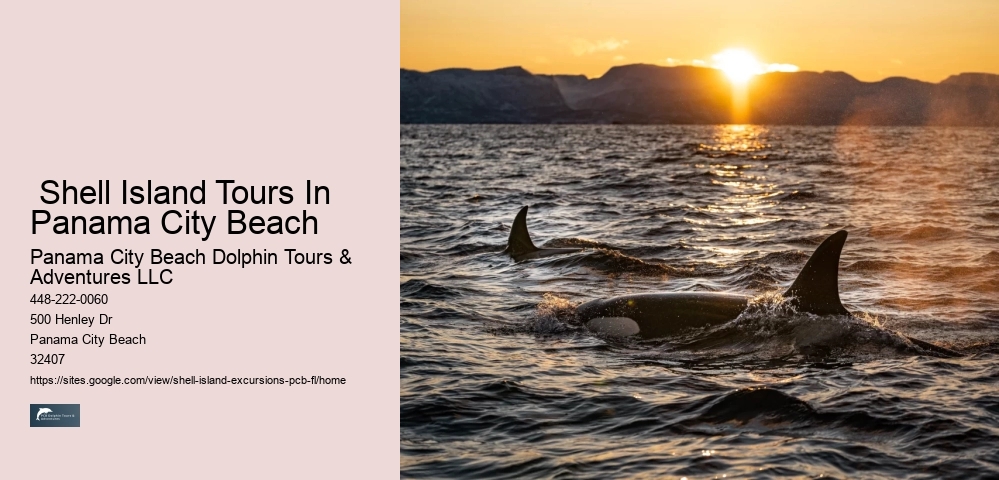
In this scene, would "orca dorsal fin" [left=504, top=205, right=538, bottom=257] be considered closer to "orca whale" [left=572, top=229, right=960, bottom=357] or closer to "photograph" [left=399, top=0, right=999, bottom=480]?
"photograph" [left=399, top=0, right=999, bottom=480]

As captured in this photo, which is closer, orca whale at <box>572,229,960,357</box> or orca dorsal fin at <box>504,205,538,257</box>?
orca whale at <box>572,229,960,357</box>

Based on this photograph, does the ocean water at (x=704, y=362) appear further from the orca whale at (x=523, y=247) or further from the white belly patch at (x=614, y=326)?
the orca whale at (x=523, y=247)

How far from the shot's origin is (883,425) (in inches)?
341

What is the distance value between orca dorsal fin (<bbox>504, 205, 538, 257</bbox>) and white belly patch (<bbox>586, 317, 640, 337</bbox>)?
6.89m

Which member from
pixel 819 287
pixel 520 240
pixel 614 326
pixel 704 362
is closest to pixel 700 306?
pixel 614 326

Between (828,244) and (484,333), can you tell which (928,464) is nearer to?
(828,244)

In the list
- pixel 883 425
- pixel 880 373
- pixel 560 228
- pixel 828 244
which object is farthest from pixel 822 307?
pixel 560 228

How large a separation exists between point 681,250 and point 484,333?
9.00 metres

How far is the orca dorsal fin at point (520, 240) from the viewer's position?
775 inches

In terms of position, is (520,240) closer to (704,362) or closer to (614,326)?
(614,326)

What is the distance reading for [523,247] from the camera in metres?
19.7

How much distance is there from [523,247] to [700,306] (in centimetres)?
744

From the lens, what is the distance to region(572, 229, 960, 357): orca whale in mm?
11711

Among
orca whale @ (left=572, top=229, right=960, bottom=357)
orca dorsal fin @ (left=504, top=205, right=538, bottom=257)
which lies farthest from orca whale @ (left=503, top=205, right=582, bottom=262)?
orca whale @ (left=572, top=229, right=960, bottom=357)
